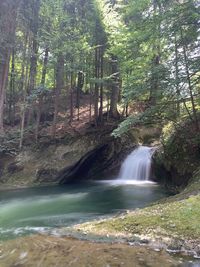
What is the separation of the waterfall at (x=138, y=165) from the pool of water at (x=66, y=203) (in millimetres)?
799

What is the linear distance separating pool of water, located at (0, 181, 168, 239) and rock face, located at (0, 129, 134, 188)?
4.64 feet

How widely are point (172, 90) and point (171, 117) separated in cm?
166

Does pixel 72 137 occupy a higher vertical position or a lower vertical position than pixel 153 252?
higher

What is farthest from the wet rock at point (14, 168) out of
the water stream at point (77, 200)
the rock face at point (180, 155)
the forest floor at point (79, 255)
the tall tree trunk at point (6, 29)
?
the forest floor at point (79, 255)

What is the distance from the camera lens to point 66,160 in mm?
20766

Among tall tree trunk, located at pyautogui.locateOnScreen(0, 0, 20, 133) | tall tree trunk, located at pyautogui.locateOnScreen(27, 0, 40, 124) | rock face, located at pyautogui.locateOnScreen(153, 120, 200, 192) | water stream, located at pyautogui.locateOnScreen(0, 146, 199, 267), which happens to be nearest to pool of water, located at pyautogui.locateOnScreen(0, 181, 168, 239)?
water stream, located at pyautogui.locateOnScreen(0, 146, 199, 267)

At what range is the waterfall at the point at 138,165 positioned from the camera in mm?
19953

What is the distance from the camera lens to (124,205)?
14.0 meters

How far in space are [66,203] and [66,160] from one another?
248 inches

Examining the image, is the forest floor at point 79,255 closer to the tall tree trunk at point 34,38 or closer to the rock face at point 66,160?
the rock face at point 66,160

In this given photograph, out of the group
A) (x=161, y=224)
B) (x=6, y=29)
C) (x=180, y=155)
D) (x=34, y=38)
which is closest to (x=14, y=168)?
(x=34, y=38)

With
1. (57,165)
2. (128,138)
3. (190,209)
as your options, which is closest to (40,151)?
(57,165)

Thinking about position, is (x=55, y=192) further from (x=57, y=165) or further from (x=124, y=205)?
(x=124, y=205)

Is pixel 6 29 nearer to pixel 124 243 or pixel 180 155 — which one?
pixel 180 155
